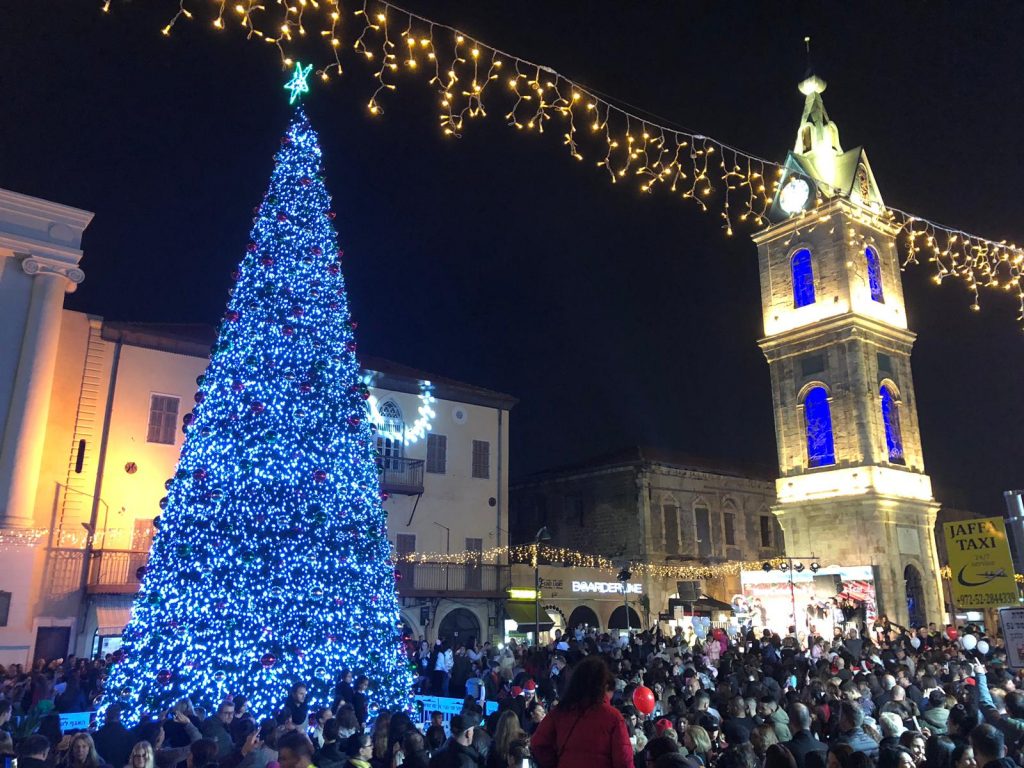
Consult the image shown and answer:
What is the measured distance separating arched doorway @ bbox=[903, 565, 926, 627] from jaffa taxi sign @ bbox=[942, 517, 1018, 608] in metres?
22.3

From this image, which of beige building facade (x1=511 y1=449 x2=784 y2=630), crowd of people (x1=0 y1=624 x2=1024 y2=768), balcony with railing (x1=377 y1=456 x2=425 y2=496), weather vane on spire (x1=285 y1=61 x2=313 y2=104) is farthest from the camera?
beige building facade (x1=511 y1=449 x2=784 y2=630)

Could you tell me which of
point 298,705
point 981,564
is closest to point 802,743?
point 981,564

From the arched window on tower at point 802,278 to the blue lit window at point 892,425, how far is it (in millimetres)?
4663

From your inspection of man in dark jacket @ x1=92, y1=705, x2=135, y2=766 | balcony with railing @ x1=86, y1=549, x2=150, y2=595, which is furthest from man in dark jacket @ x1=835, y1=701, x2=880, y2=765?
balcony with railing @ x1=86, y1=549, x2=150, y2=595

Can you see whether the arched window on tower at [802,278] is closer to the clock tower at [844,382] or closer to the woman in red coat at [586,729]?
the clock tower at [844,382]

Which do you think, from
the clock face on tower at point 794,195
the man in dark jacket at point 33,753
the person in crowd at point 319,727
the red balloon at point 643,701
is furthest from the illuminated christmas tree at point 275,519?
the clock face on tower at point 794,195

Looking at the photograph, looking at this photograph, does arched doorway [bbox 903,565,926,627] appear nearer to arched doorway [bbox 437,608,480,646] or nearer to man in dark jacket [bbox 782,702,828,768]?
arched doorway [bbox 437,608,480,646]

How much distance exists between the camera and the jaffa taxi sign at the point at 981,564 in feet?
27.4

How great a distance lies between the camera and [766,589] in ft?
86.0

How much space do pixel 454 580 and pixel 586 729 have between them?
24.0 m

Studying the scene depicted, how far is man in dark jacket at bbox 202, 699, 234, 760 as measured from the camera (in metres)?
7.49

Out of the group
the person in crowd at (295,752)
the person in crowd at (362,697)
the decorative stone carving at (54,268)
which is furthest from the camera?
the decorative stone carving at (54,268)

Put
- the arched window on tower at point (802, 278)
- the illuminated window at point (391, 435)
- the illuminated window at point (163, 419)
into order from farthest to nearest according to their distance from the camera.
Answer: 1. the arched window on tower at point (802, 278)
2. the illuminated window at point (391, 435)
3. the illuminated window at point (163, 419)

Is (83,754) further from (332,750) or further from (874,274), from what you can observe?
(874,274)
